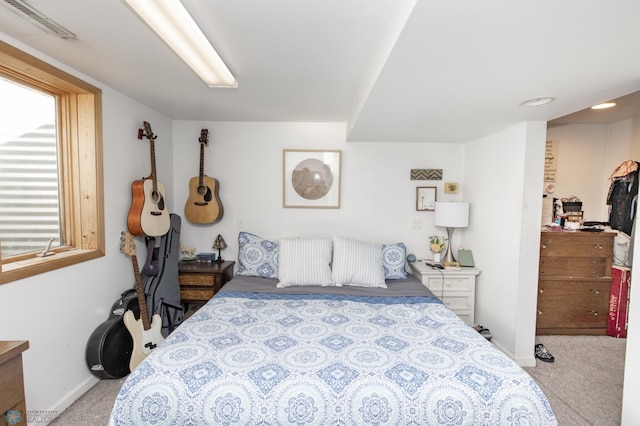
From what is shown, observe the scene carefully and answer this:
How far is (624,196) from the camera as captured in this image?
10.0 ft

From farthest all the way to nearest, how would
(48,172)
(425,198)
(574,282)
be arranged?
(425,198) → (574,282) → (48,172)

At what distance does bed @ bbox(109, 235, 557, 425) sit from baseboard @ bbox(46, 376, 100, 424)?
3.15 feet

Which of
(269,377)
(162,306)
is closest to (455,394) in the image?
(269,377)

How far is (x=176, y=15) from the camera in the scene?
1189 millimetres

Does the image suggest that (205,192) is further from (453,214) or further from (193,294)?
(453,214)

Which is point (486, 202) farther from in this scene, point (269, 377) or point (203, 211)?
point (203, 211)

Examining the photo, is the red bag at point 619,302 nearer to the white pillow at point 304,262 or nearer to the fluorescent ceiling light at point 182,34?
the white pillow at point 304,262

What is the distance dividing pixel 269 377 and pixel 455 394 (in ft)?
2.74

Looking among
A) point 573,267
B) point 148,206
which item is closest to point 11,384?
point 148,206

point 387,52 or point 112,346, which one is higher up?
point 387,52

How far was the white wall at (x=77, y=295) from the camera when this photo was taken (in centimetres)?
167

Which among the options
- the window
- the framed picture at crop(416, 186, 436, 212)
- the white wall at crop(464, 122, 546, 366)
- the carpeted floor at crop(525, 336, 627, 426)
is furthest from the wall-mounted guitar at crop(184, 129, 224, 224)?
the carpeted floor at crop(525, 336, 627, 426)

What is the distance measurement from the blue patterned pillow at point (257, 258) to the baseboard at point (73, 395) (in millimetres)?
1336

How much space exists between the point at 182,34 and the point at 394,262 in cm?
249
